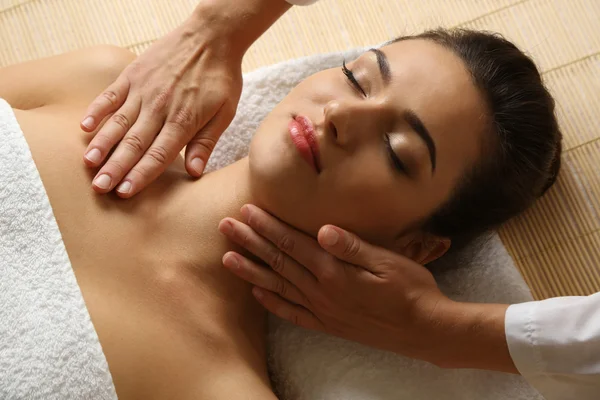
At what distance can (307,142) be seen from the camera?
→ 1113 mm

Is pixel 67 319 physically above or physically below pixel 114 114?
below

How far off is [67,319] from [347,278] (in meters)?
0.50

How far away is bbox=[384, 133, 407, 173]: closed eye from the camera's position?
1.11m

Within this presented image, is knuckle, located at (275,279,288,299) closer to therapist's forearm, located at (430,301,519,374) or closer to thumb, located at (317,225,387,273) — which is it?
thumb, located at (317,225,387,273)

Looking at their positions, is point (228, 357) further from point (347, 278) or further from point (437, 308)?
point (437, 308)

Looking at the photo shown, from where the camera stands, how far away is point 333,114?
109 centimetres

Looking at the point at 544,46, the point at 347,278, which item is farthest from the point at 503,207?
the point at 544,46

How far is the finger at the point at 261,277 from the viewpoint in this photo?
1.21 m

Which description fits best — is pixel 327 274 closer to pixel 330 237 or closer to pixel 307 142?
pixel 330 237

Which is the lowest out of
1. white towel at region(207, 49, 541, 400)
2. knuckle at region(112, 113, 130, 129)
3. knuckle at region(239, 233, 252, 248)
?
white towel at region(207, 49, 541, 400)

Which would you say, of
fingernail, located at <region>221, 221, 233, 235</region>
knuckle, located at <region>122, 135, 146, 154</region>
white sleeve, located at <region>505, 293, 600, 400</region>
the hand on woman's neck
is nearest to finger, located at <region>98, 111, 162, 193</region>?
knuckle, located at <region>122, 135, 146, 154</region>

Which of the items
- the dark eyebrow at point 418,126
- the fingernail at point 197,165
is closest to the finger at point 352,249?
the dark eyebrow at point 418,126

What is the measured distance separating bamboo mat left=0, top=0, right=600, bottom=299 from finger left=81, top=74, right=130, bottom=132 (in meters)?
0.51

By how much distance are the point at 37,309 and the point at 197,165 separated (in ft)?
1.41
